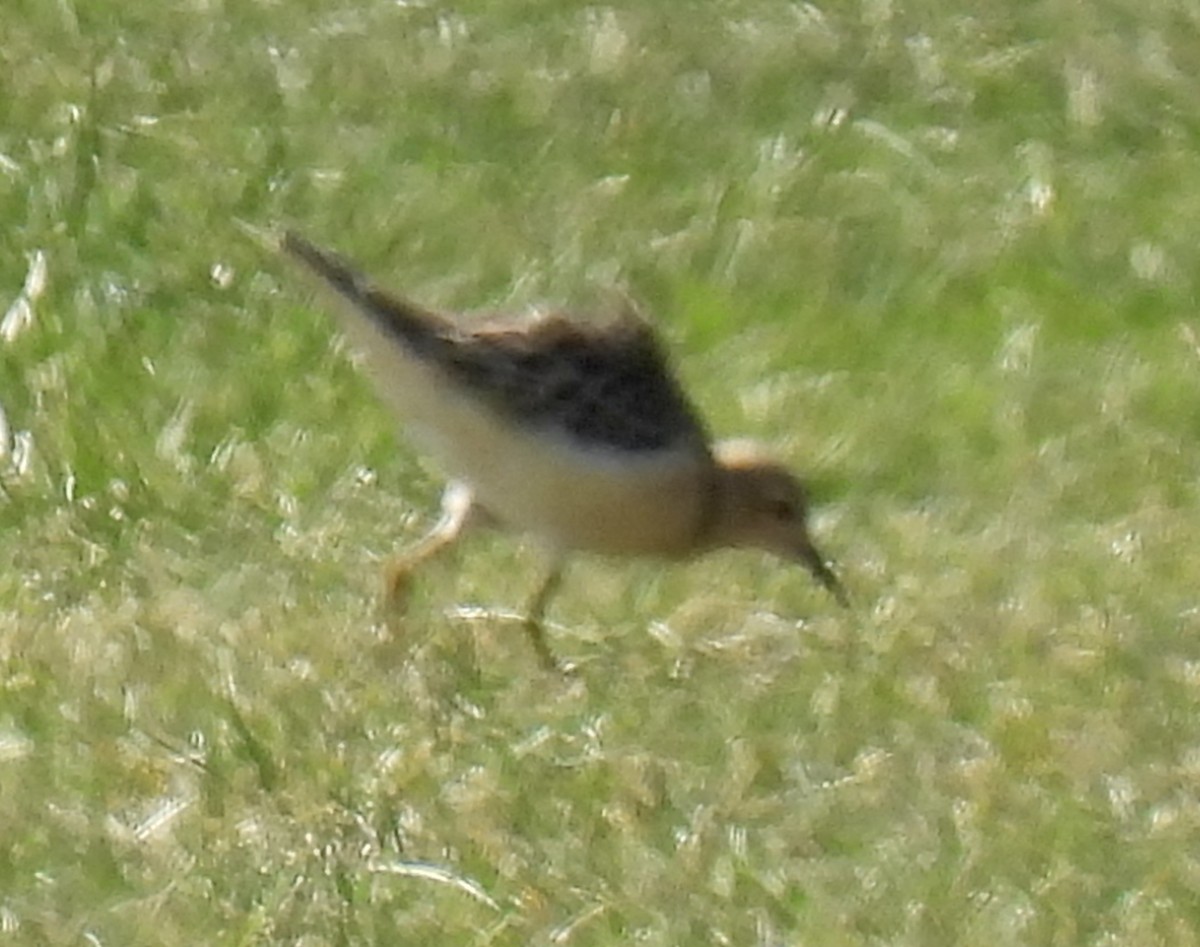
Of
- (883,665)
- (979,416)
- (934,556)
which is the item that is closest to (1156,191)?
(979,416)

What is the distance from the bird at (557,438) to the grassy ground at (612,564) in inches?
7.6

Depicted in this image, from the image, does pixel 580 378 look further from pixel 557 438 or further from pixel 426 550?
pixel 426 550

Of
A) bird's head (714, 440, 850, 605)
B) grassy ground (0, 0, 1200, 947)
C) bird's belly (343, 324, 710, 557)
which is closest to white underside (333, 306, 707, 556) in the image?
bird's belly (343, 324, 710, 557)

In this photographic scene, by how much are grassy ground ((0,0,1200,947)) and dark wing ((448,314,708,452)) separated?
473mm

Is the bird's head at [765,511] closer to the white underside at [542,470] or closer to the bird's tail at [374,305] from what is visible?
the white underside at [542,470]

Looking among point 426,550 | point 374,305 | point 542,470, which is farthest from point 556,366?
point 426,550

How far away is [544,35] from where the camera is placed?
246 inches

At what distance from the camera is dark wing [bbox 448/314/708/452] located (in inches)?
161

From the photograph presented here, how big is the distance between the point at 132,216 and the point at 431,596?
146 cm

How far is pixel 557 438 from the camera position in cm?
415

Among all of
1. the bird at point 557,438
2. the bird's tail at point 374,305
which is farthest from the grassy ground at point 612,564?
the bird's tail at point 374,305

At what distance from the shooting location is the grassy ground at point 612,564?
13.2 feet

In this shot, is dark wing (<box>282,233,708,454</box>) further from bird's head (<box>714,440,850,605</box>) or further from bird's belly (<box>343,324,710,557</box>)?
bird's head (<box>714,440,850,605</box>)

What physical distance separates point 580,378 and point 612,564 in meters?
0.70
